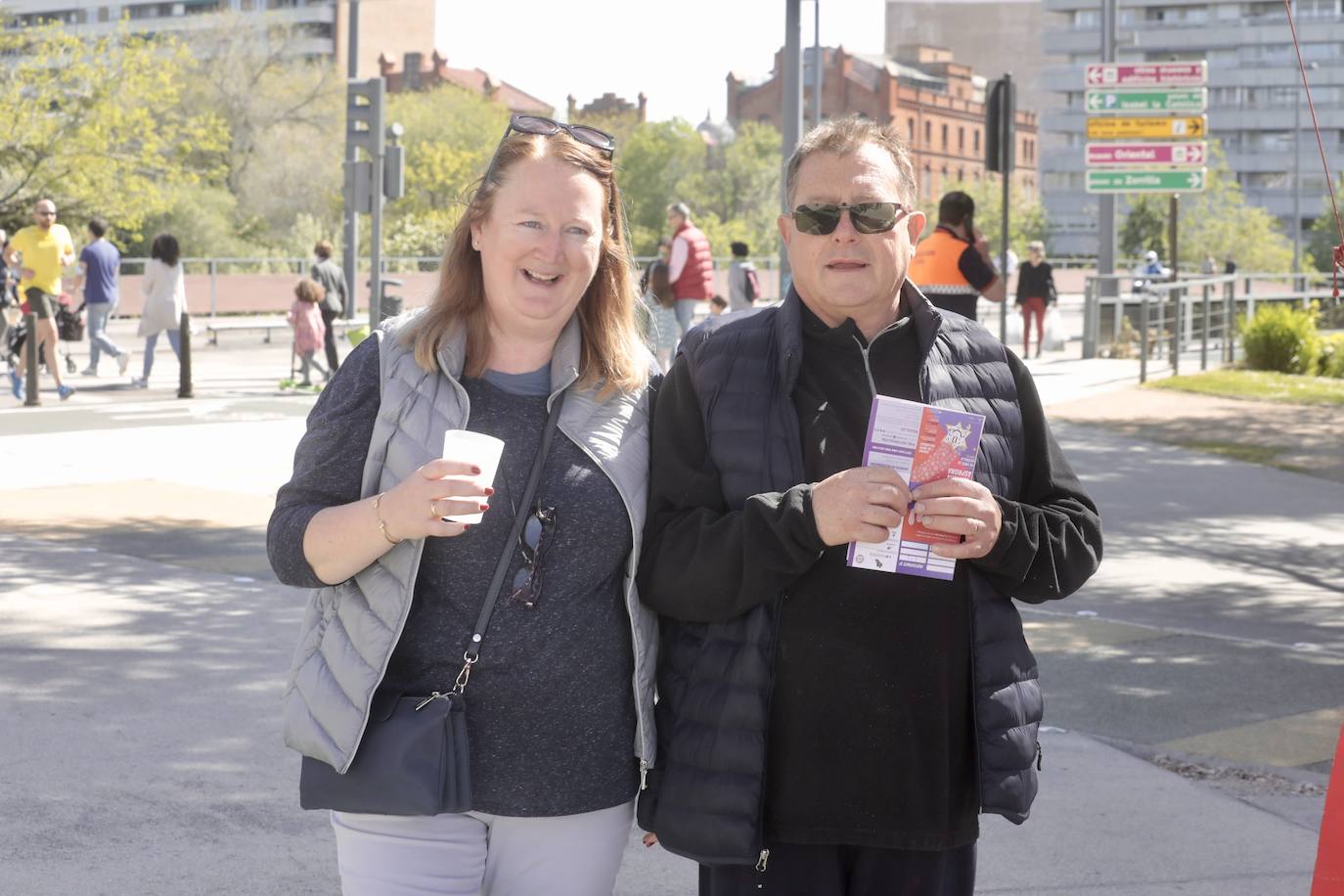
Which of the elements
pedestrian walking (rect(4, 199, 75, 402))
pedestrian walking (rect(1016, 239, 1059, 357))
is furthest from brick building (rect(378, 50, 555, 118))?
pedestrian walking (rect(4, 199, 75, 402))

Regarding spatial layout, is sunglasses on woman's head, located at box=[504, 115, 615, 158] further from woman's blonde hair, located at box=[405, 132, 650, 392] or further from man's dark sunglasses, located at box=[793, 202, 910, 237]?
man's dark sunglasses, located at box=[793, 202, 910, 237]

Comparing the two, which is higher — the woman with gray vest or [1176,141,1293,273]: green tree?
[1176,141,1293,273]: green tree

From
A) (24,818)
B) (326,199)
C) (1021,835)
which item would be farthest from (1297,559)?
(326,199)

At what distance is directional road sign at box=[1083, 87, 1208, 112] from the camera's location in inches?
894

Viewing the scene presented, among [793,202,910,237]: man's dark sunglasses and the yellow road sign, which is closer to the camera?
Result: [793,202,910,237]: man's dark sunglasses

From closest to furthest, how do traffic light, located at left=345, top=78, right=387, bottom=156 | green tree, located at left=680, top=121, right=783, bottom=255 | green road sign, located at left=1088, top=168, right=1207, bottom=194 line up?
1. traffic light, located at left=345, top=78, right=387, bottom=156
2. green road sign, located at left=1088, top=168, right=1207, bottom=194
3. green tree, located at left=680, top=121, right=783, bottom=255

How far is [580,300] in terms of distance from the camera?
2.98 m

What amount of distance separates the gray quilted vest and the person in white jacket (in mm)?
17011

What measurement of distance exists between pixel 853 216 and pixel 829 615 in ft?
2.19

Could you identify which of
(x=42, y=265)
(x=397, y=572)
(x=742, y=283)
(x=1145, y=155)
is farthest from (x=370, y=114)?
(x=397, y=572)

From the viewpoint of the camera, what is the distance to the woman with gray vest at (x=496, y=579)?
106 inches

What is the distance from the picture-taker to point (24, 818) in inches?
188

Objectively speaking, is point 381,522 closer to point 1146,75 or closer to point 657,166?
point 1146,75

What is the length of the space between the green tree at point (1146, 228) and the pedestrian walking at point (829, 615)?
63.9 metres
